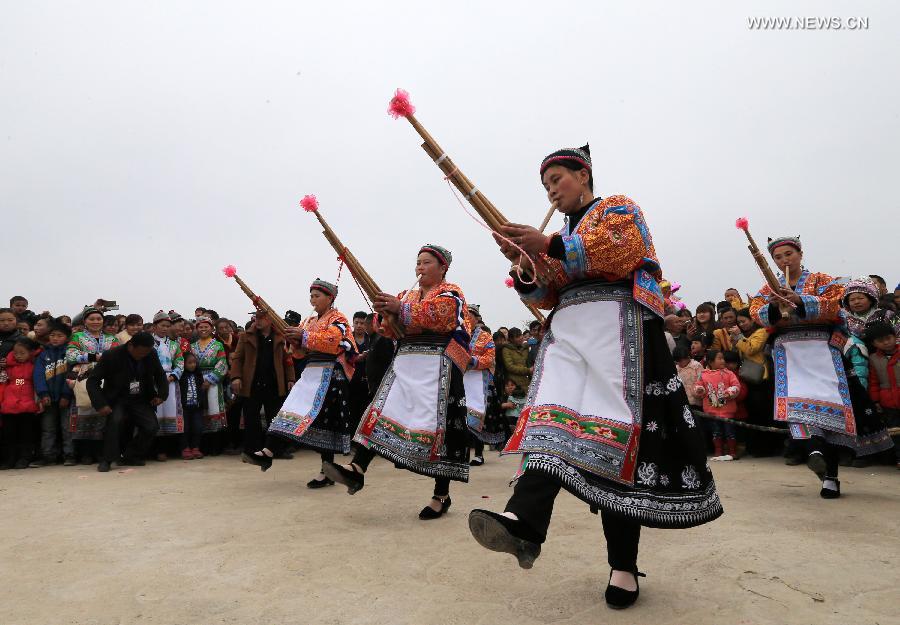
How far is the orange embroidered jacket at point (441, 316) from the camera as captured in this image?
449 cm

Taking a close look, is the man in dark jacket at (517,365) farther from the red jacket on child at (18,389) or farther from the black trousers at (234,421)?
the red jacket on child at (18,389)

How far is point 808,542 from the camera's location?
351 cm

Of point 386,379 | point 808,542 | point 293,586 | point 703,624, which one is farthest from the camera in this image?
point 386,379

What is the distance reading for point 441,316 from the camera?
4.50 metres

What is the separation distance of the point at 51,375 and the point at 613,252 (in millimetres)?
7467

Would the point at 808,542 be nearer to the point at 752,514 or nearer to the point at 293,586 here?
the point at 752,514

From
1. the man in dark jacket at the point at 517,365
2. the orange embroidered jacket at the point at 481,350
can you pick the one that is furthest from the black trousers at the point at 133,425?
the man in dark jacket at the point at 517,365

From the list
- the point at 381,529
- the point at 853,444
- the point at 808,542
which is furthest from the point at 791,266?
the point at 381,529

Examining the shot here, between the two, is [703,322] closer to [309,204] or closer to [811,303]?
[811,303]

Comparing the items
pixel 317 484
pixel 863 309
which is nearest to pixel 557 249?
pixel 317 484

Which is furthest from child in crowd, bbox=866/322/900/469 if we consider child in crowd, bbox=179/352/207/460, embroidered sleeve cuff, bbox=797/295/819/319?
child in crowd, bbox=179/352/207/460

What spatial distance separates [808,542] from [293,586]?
2688 millimetres

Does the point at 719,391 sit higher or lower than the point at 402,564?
higher

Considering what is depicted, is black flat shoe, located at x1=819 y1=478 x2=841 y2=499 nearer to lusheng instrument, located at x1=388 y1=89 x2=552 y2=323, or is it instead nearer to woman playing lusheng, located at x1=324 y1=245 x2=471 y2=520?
woman playing lusheng, located at x1=324 y1=245 x2=471 y2=520
